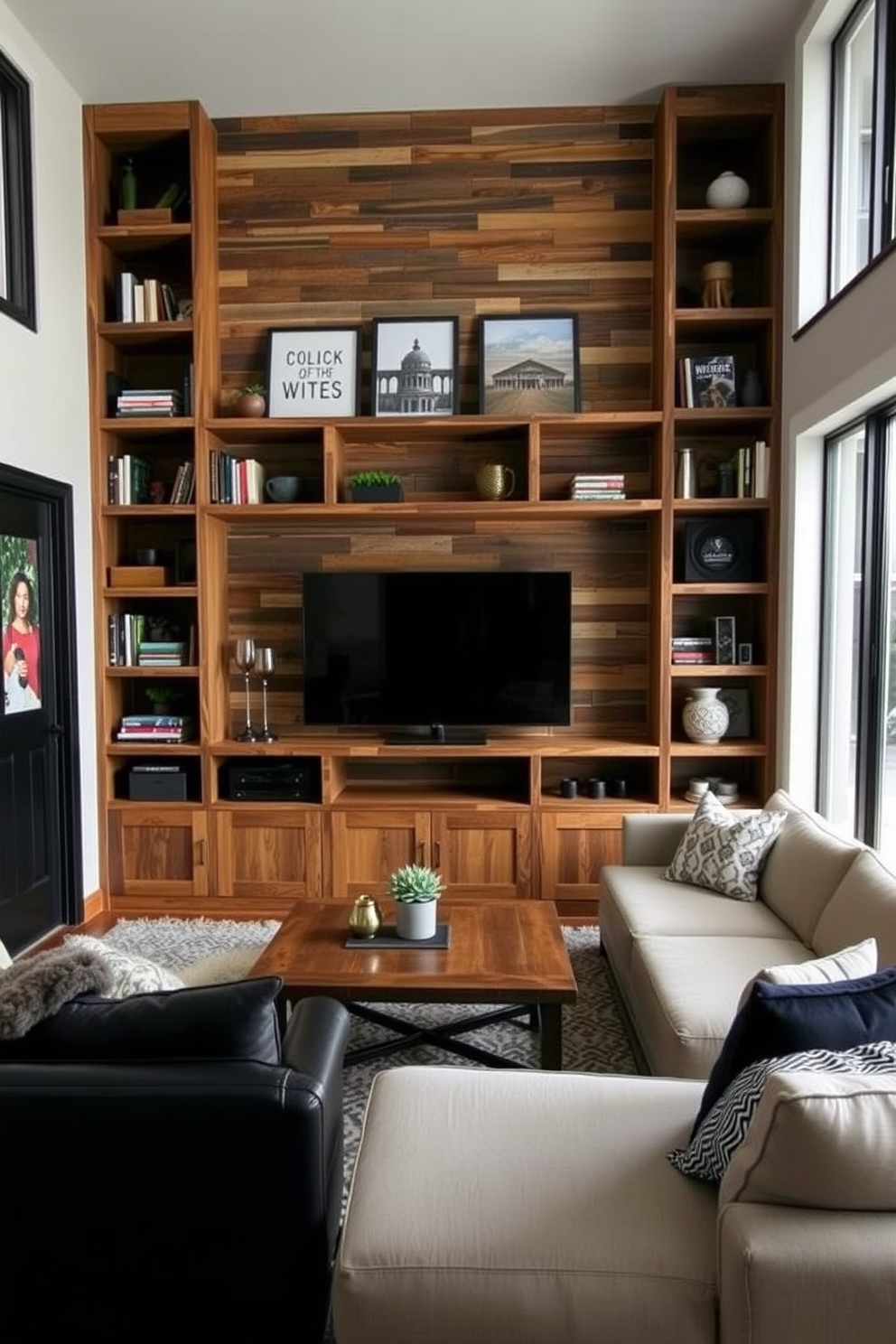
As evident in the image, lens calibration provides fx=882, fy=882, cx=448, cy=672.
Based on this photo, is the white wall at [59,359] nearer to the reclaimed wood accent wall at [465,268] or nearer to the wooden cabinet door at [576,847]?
the reclaimed wood accent wall at [465,268]

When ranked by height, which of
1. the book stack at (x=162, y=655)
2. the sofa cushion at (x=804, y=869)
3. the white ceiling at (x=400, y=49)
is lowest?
the sofa cushion at (x=804, y=869)

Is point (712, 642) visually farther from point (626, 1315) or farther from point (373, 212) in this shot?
point (626, 1315)

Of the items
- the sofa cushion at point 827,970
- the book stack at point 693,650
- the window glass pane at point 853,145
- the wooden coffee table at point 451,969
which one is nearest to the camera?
the sofa cushion at point 827,970

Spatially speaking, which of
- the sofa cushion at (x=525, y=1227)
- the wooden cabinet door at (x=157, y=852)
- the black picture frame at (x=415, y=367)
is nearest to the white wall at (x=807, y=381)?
the black picture frame at (x=415, y=367)

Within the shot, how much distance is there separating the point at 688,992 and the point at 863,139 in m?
3.40

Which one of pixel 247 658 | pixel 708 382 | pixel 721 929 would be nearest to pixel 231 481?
pixel 247 658

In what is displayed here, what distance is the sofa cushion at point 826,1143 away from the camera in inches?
46.2

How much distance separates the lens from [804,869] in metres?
2.80

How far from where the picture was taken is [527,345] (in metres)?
4.41

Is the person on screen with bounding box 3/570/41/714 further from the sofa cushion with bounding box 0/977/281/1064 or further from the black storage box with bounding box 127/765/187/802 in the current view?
the sofa cushion with bounding box 0/977/281/1064

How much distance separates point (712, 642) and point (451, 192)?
261 cm

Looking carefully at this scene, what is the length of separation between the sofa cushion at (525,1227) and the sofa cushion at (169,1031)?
0.32m

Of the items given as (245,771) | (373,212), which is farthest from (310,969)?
(373,212)

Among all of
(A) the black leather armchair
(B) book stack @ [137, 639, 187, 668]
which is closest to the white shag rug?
(B) book stack @ [137, 639, 187, 668]
